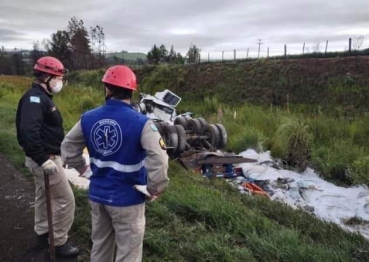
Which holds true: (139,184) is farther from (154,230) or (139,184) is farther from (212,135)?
(212,135)

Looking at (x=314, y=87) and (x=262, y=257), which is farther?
(x=314, y=87)

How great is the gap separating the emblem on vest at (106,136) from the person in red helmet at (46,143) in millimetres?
833

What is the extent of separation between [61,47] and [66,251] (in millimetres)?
48591

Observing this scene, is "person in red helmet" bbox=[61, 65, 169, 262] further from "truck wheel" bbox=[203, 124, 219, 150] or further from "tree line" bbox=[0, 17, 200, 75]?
"tree line" bbox=[0, 17, 200, 75]

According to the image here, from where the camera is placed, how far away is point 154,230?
4.18 metres

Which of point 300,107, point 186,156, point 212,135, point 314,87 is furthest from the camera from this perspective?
point 314,87

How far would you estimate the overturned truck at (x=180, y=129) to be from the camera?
8891 millimetres

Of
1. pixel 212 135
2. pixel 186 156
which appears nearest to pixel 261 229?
pixel 186 156

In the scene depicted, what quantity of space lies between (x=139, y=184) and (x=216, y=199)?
2.42 metres

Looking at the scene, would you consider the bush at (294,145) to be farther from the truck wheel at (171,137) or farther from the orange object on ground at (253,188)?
the truck wheel at (171,137)

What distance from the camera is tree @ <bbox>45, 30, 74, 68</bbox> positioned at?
47.4 metres

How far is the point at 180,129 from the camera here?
8984 mm

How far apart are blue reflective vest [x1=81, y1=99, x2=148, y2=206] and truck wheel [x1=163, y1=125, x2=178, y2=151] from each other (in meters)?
5.88

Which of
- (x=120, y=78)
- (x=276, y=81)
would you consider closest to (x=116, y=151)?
(x=120, y=78)
